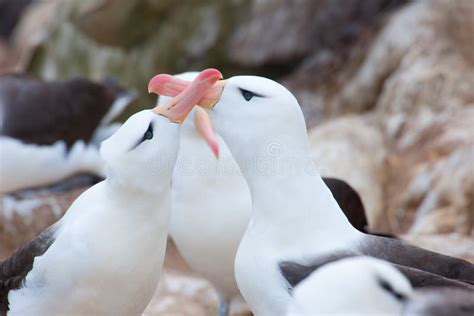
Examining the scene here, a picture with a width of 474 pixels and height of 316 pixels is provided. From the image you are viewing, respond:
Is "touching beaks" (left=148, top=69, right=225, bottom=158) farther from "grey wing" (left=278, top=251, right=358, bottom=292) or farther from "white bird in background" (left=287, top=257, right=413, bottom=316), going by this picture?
"white bird in background" (left=287, top=257, right=413, bottom=316)

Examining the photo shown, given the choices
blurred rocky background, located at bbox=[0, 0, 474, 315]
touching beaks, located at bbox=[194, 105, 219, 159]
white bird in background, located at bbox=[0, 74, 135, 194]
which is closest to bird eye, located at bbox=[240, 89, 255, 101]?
touching beaks, located at bbox=[194, 105, 219, 159]

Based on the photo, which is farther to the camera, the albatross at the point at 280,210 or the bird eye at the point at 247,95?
the bird eye at the point at 247,95

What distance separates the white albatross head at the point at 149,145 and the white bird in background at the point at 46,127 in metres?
4.44

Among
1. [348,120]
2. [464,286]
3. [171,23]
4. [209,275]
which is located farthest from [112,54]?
[464,286]

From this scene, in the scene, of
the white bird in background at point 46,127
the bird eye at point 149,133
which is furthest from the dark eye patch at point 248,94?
the white bird in background at point 46,127

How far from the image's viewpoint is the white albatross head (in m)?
4.99

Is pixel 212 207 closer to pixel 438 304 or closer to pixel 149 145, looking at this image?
pixel 149 145

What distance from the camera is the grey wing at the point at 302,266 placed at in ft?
15.2

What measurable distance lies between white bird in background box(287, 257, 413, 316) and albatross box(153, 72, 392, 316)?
8.64 ft

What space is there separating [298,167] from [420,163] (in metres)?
4.25

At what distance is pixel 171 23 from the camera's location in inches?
485

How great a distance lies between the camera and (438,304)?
12.1 feet

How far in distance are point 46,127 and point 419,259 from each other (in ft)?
17.7

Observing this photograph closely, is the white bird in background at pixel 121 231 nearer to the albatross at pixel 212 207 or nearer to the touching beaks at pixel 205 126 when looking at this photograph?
the touching beaks at pixel 205 126
